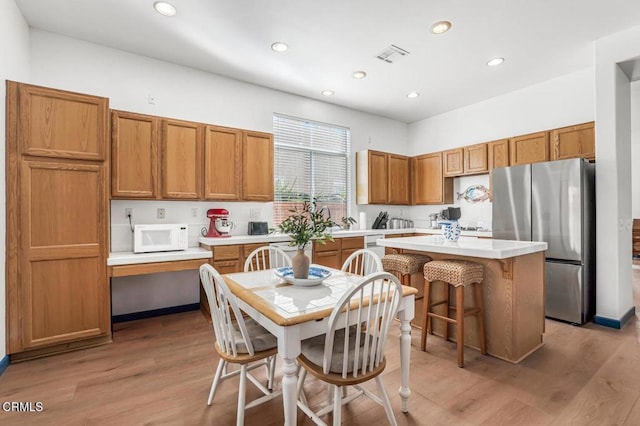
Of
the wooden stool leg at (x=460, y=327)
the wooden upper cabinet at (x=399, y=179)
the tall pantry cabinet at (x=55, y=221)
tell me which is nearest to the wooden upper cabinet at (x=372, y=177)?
the wooden upper cabinet at (x=399, y=179)

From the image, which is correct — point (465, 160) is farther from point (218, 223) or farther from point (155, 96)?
point (155, 96)

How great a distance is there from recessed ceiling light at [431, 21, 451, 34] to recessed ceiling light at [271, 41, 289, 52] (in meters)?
1.51

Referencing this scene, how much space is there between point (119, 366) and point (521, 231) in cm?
428

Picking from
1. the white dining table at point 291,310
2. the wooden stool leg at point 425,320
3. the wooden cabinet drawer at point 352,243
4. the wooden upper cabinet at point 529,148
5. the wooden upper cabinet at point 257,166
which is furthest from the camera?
the wooden cabinet drawer at point 352,243

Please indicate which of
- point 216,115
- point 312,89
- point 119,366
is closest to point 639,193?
point 312,89

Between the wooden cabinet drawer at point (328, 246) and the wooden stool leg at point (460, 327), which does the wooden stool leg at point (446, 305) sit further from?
the wooden cabinet drawer at point (328, 246)

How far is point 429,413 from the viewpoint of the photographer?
5.99ft

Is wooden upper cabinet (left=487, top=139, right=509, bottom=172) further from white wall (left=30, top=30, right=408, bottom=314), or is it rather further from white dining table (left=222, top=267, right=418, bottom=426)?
white dining table (left=222, top=267, right=418, bottom=426)

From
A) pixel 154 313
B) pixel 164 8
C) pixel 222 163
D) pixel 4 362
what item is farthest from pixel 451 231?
pixel 4 362

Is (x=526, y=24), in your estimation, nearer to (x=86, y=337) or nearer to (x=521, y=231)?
A: (x=521, y=231)

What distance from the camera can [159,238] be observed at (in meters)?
3.28

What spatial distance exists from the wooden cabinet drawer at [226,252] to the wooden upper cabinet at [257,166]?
2.37ft

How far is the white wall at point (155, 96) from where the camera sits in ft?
10.4

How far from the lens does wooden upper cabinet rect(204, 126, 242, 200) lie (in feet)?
12.0
